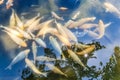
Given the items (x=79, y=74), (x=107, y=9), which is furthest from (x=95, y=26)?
(x=79, y=74)

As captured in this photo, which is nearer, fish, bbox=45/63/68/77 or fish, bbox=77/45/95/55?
fish, bbox=45/63/68/77

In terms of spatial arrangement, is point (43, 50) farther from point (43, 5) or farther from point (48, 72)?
point (43, 5)

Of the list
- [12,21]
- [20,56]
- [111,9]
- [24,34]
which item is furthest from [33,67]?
[111,9]

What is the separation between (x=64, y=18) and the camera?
474cm

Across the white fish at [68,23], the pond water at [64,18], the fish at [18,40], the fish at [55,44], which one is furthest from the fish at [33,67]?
the white fish at [68,23]

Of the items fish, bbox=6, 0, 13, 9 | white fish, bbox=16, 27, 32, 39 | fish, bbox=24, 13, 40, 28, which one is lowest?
white fish, bbox=16, 27, 32, 39

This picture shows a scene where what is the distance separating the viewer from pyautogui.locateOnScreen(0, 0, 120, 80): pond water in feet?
14.5

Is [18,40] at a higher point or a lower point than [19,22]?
lower

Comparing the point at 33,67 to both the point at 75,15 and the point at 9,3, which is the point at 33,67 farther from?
the point at 9,3

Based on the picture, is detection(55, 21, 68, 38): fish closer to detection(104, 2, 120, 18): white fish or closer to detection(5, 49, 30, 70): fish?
detection(5, 49, 30, 70): fish

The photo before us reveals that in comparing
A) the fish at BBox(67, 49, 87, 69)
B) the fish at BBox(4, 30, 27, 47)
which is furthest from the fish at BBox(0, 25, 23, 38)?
the fish at BBox(67, 49, 87, 69)

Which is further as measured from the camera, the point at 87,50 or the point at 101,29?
the point at 101,29

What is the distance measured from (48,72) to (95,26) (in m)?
0.83

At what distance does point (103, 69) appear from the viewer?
4418mm
